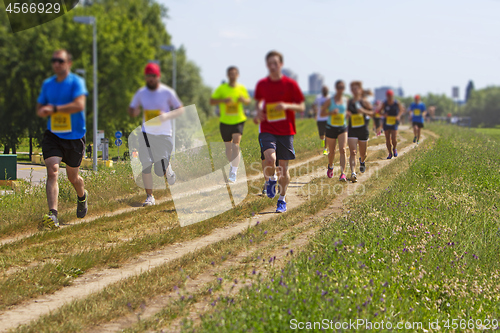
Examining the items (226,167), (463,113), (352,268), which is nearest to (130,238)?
(352,268)

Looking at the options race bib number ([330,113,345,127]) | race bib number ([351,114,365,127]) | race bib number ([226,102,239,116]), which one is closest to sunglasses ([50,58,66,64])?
race bib number ([226,102,239,116])

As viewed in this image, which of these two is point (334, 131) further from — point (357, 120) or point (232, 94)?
point (232, 94)

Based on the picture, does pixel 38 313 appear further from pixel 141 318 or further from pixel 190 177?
pixel 190 177

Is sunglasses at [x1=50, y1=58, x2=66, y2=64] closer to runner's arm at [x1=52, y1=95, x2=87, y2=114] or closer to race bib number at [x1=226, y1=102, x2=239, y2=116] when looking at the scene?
runner's arm at [x1=52, y1=95, x2=87, y2=114]

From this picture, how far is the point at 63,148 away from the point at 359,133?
7.21 m

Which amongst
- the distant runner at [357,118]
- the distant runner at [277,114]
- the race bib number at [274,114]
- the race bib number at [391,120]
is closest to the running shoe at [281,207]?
the distant runner at [277,114]

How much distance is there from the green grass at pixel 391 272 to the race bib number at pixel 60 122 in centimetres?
305

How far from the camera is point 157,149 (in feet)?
25.2

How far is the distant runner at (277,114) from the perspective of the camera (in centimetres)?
680

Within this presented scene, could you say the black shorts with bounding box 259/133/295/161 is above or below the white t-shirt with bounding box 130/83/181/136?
below

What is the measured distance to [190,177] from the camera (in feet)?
39.6

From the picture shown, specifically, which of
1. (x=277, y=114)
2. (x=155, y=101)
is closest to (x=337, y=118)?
(x=277, y=114)

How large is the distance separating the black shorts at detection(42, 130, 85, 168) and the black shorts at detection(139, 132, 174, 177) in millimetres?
953

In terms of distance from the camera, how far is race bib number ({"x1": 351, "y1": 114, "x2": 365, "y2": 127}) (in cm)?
1125
